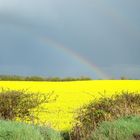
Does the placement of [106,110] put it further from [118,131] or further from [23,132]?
[23,132]

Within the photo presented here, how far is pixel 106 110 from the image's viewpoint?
62.1 ft

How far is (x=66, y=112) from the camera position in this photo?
74.4 feet

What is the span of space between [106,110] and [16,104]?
315 cm

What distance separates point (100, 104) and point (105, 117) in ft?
5.39

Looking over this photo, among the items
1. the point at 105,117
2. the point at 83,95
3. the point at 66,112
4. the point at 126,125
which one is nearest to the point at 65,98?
the point at 83,95

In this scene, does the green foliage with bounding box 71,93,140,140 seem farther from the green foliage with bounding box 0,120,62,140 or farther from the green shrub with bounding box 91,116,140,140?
the green foliage with bounding box 0,120,62,140

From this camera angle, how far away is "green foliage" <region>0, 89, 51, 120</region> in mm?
18781

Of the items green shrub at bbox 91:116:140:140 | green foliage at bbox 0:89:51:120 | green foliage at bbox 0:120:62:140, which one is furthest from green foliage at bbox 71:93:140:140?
green foliage at bbox 0:120:62:140

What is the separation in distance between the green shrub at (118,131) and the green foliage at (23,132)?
3.93 ft

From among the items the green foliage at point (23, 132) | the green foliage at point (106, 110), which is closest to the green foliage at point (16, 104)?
the green foliage at point (106, 110)

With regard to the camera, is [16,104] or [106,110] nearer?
[106,110]

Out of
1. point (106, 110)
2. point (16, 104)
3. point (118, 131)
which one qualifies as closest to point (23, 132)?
point (118, 131)

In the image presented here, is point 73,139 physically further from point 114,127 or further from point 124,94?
point 124,94

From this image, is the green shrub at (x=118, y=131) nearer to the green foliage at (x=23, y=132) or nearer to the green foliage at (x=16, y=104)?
the green foliage at (x=23, y=132)
